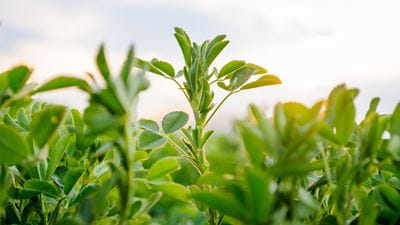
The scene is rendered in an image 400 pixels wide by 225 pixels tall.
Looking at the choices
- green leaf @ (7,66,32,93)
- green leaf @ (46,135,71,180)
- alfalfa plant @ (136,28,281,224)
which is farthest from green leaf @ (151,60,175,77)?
green leaf @ (7,66,32,93)

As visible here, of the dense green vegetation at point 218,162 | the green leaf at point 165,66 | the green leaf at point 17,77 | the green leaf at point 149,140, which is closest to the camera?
the dense green vegetation at point 218,162

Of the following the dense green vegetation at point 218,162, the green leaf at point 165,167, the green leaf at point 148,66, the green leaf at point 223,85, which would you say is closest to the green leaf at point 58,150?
the dense green vegetation at point 218,162

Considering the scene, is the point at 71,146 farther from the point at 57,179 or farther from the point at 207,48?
the point at 207,48

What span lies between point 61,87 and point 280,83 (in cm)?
53

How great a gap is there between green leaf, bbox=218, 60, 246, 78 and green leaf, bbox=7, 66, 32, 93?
1.69ft

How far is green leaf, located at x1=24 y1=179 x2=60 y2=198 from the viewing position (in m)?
0.86

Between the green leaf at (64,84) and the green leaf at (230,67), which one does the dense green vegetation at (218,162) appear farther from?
the green leaf at (230,67)

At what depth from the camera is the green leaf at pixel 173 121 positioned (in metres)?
1.09

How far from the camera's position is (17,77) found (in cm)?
70

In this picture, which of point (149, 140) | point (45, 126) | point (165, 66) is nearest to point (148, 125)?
point (149, 140)

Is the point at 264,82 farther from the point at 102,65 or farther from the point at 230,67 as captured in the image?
the point at 102,65

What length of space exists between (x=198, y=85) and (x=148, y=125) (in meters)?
0.12

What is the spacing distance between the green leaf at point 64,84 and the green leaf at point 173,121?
1.35ft

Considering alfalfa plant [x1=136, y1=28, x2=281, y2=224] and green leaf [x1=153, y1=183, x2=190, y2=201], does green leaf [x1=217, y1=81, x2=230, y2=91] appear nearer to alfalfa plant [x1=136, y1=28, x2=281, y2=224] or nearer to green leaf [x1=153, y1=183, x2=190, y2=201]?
alfalfa plant [x1=136, y1=28, x2=281, y2=224]
